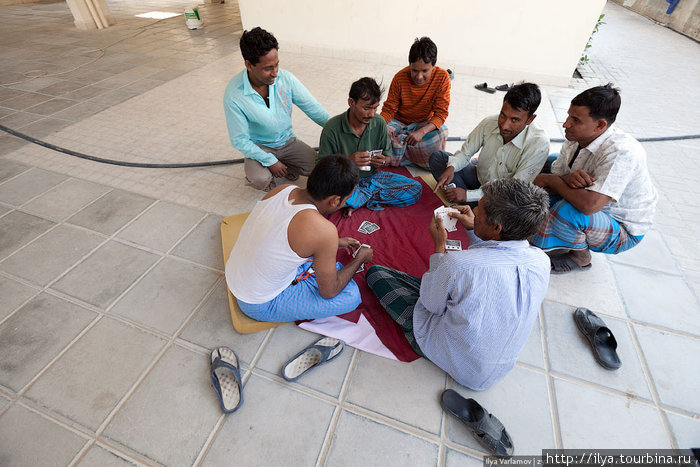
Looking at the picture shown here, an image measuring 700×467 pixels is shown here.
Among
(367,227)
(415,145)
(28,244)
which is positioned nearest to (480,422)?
(367,227)

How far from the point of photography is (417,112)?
11.9 ft

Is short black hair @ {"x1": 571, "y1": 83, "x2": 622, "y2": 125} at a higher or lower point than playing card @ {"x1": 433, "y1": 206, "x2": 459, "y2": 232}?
higher

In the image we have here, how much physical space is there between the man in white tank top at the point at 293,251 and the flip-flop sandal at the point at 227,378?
0.28 metres

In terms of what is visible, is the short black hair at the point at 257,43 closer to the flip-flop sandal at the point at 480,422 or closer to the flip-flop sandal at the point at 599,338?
the flip-flop sandal at the point at 480,422

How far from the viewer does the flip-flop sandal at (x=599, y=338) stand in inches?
78.7

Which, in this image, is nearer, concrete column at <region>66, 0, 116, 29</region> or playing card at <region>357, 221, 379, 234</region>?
playing card at <region>357, 221, 379, 234</region>

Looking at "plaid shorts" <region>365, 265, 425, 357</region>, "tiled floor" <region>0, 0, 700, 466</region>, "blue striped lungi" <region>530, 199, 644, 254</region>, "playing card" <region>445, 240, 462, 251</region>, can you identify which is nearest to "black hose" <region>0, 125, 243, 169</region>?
"tiled floor" <region>0, 0, 700, 466</region>

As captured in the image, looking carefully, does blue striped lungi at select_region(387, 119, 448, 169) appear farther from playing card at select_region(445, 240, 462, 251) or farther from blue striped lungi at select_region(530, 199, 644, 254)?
playing card at select_region(445, 240, 462, 251)

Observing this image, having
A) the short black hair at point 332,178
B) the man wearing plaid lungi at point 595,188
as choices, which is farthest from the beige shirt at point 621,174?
the short black hair at point 332,178

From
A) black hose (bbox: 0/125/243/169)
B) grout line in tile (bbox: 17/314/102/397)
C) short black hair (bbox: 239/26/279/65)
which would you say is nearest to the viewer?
grout line in tile (bbox: 17/314/102/397)

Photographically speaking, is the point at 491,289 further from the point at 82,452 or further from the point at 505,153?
the point at 82,452

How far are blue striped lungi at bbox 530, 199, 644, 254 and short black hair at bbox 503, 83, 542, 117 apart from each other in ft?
2.49

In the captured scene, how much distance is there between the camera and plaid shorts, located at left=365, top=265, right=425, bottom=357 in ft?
6.74

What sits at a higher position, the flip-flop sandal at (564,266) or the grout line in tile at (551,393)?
the flip-flop sandal at (564,266)
